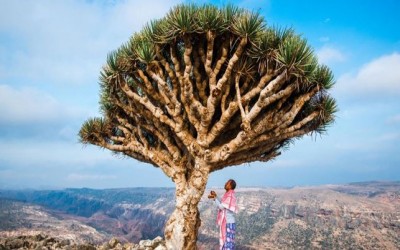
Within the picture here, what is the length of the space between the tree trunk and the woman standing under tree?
2.80ft

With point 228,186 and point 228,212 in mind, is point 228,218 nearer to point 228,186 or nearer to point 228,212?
point 228,212

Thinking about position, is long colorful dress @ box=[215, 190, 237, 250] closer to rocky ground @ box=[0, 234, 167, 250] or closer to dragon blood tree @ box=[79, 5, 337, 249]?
dragon blood tree @ box=[79, 5, 337, 249]

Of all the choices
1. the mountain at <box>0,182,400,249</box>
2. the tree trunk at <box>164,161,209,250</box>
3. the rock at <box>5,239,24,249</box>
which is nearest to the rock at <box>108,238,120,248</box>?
the rock at <box>5,239,24,249</box>

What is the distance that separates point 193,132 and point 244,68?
6.87ft

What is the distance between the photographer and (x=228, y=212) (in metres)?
8.05

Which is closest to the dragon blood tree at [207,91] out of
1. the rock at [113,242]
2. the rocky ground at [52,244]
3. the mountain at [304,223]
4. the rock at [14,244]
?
the rocky ground at [52,244]

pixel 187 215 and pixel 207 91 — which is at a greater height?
pixel 207 91

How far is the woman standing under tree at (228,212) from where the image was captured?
7.91 meters

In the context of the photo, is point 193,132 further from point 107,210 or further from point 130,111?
point 107,210

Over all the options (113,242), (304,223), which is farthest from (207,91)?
(304,223)

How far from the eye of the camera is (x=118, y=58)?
9.22 metres

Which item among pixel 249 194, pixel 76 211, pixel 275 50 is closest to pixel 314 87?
pixel 275 50

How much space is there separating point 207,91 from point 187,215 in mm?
3080

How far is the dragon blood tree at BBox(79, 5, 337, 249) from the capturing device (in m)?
8.21
